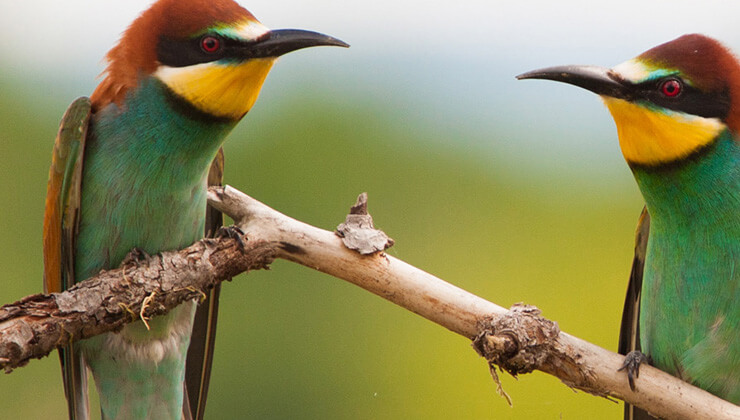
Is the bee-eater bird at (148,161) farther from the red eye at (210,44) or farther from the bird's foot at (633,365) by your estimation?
the bird's foot at (633,365)

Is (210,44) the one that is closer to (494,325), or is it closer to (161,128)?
(161,128)

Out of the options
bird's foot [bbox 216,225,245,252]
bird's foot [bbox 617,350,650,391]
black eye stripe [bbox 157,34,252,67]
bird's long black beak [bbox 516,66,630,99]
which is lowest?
bird's foot [bbox 617,350,650,391]

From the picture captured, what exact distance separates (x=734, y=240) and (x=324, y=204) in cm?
237

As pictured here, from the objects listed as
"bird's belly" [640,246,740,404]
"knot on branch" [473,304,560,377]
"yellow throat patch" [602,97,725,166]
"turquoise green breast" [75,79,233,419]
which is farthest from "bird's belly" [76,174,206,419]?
"bird's belly" [640,246,740,404]

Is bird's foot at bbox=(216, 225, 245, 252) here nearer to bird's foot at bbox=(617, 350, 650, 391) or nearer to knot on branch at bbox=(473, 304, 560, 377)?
knot on branch at bbox=(473, 304, 560, 377)

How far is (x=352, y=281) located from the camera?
1.66 meters

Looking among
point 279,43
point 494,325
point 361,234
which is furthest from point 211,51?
point 494,325

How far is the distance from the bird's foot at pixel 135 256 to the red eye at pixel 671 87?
45.0 inches

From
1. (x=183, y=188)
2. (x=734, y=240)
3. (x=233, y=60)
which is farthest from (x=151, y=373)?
(x=734, y=240)

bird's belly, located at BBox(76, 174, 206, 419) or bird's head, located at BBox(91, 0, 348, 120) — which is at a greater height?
bird's head, located at BBox(91, 0, 348, 120)

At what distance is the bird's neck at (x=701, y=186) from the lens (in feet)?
5.62

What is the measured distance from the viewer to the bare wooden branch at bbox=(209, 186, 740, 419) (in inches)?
61.4

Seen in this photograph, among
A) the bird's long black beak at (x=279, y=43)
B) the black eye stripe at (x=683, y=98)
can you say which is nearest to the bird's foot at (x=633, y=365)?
the black eye stripe at (x=683, y=98)

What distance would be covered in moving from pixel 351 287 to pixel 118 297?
8.50ft
